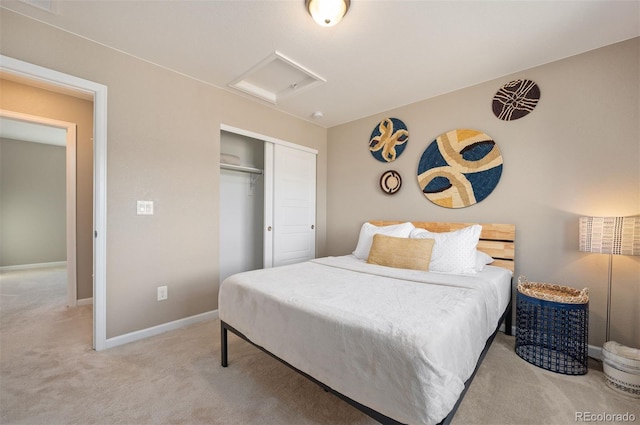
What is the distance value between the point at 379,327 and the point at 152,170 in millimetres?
2407

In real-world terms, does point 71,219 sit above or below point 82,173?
below

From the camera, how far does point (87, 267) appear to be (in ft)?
10.5

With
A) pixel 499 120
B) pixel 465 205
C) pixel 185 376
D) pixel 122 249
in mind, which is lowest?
pixel 185 376

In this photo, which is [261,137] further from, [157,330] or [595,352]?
[595,352]

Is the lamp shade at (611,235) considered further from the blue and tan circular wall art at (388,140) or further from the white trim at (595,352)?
the blue and tan circular wall art at (388,140)

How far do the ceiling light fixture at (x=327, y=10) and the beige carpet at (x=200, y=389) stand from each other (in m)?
2.42

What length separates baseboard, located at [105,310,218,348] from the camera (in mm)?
2209

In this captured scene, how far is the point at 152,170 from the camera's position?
2430 millimetres

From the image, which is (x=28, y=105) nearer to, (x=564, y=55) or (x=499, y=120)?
(x=499, y=120)

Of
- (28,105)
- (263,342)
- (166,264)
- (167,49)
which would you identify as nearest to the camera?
(263,342)

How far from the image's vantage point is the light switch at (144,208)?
236 centimetres

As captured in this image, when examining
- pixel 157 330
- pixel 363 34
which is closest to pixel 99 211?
pixel 157 330

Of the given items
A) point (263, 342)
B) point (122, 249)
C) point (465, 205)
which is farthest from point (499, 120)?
point (122, 249)

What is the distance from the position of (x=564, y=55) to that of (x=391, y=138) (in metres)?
1.70
